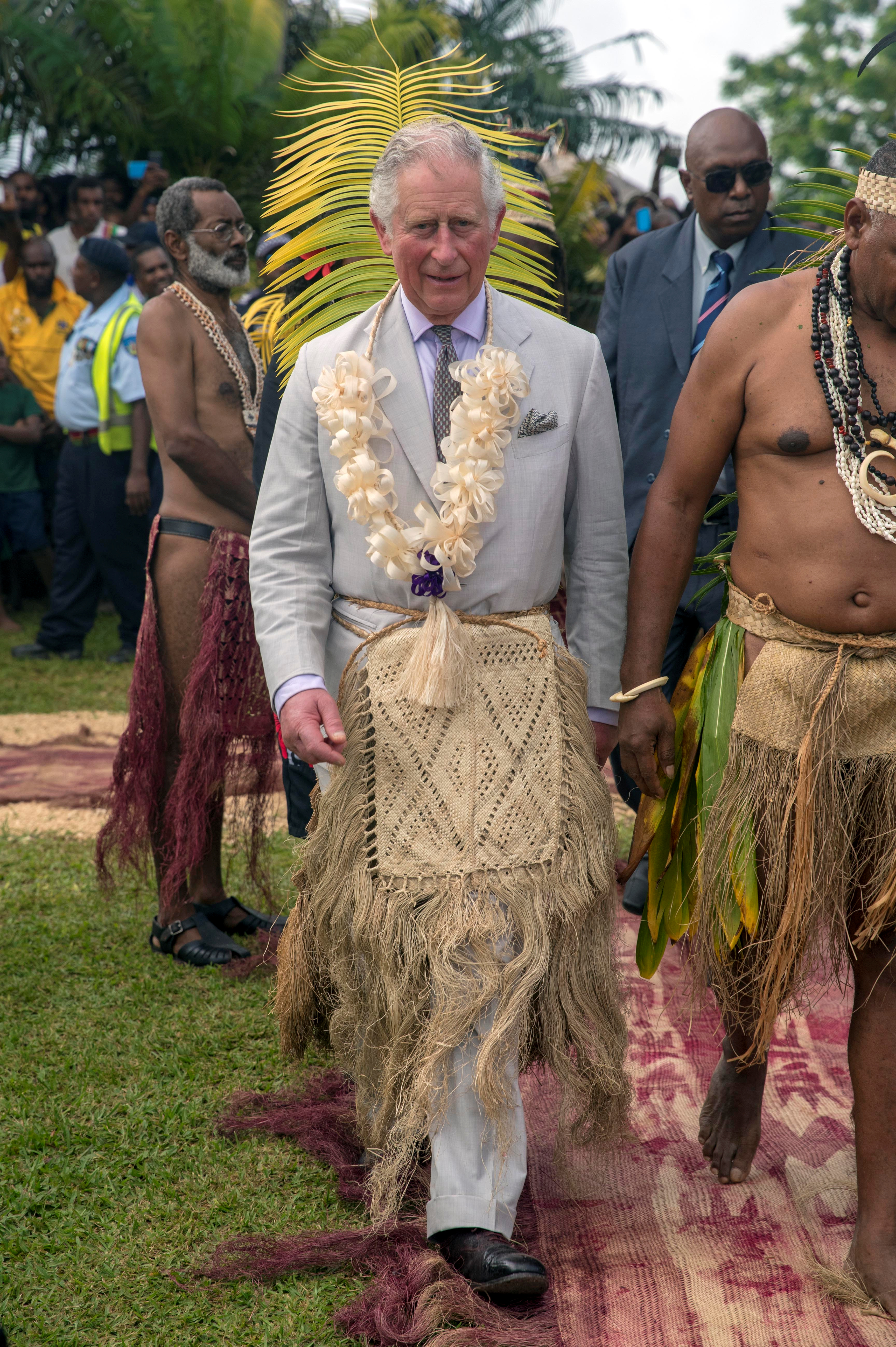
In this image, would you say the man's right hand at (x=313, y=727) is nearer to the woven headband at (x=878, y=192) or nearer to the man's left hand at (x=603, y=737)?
the man's left hand at (x=603, y=737)

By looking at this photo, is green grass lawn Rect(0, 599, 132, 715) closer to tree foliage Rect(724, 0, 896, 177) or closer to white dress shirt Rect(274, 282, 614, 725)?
white dress shirt Rect(274, 282, 614, 725)

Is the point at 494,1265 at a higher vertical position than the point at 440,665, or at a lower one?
lower

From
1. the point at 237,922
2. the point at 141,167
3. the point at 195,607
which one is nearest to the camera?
the point at 195,607

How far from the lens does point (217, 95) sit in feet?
39.1

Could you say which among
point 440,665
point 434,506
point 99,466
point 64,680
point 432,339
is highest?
point 432,339

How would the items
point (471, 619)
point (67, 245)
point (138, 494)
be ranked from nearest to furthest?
point (471, 619) → point (138, 494) → point (67, 245)

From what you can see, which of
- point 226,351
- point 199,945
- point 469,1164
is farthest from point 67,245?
point 469,1164

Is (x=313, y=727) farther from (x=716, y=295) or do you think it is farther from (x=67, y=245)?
(x=67, y=245)

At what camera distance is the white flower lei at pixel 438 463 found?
239 cm

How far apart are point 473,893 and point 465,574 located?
Result: 1.93 feet

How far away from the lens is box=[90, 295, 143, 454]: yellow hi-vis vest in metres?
7.64

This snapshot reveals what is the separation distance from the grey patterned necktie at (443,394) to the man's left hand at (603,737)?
0.63 m

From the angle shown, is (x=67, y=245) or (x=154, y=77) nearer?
(x=67, y=245)

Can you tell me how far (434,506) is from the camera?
2482mm
